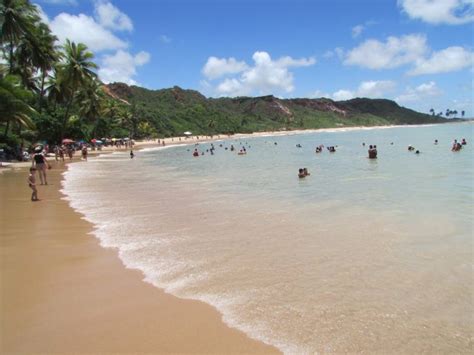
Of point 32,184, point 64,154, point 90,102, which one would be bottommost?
point 32,184

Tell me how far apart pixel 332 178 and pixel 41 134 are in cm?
3760

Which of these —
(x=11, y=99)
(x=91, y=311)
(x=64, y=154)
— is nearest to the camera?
(x=91, y=311)

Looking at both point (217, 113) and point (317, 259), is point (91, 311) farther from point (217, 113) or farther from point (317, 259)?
point (217, 113)

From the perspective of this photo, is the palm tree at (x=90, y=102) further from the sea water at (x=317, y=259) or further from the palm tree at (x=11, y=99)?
the sea water at (x=317, y=259)

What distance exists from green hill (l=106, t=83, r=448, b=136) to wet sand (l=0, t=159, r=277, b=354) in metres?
75.7

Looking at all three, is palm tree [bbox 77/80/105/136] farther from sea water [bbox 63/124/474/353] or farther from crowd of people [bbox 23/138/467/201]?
sea water [bbox 63/124/474/353]

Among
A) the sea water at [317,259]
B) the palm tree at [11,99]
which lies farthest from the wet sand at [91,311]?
the palm tree at [11,99]

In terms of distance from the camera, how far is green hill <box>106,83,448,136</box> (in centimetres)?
9417

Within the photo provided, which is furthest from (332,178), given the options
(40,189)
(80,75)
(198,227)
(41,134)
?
(41,134)

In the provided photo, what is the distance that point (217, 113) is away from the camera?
4498 inches

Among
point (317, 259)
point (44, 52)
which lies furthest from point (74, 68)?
point (317, 259)

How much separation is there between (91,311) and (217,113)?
112 m

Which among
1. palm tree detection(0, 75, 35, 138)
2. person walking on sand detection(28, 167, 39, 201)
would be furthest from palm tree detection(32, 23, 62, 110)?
person walking on sand detection(28, 167, 39, 201)

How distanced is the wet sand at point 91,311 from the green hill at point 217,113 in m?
75.7
